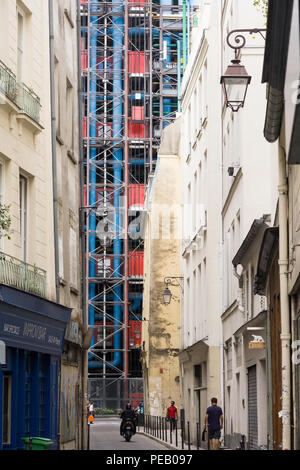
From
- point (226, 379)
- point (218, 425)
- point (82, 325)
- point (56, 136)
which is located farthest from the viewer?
point (226, 379)

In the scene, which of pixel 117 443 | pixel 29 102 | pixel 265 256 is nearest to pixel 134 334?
pixel 117 443

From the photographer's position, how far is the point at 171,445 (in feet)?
95.9

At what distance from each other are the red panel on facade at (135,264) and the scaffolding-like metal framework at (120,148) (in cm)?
6

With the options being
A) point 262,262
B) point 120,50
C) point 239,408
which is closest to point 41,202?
point 262,262

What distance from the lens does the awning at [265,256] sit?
16422 mm

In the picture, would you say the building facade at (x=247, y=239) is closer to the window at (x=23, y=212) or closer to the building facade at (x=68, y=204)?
the building facade at (x=68, y=204)

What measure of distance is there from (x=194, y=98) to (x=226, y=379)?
1206 centimetres

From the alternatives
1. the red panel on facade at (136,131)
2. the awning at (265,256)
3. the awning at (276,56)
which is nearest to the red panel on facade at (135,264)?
the red panel on facade at (136,131)

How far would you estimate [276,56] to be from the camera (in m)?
12.7

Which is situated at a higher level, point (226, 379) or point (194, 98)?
point (194, 98)

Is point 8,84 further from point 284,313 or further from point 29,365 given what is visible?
point 284,313

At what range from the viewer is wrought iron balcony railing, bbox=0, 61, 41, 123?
16750 millimetres

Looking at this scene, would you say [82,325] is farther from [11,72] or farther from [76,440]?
[11,72]

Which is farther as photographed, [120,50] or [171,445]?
[120,50]
